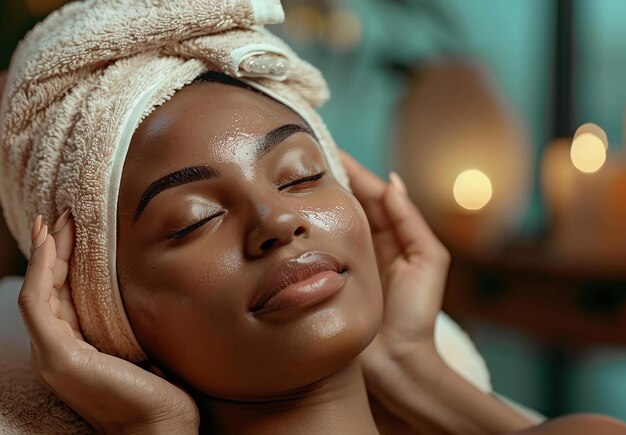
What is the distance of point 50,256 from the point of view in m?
0.79

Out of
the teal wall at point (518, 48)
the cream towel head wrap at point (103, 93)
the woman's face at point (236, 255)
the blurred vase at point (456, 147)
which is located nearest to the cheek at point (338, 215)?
the woman's face at point (236, 255)

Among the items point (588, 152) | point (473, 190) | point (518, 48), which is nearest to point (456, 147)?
point (473, 190)

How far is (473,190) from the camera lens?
223 centimetres

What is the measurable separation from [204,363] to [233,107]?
248 mm

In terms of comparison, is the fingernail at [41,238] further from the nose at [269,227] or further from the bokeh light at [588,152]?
the bokeh light at [588,152]

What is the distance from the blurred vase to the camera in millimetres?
2242

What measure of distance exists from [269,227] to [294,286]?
0.06m

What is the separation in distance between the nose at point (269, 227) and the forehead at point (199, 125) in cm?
7

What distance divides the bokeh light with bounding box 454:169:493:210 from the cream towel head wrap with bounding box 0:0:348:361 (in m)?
1.40

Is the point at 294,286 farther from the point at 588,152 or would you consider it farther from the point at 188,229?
the point at 588,152

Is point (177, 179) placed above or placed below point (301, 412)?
above

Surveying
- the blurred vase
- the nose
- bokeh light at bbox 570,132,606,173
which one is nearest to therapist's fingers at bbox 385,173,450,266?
the nose

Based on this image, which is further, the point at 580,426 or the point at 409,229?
the point at 409,229

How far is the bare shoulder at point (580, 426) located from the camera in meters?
0.88
